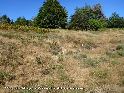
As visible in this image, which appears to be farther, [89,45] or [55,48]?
[89,45]

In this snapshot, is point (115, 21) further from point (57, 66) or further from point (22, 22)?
point (57, 66)

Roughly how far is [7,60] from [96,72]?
5.98m

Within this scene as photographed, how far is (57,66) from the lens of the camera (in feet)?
65.8

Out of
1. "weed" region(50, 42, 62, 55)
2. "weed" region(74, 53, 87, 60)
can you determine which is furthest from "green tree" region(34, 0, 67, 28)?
"weed" region(74, 53, 87, 60)

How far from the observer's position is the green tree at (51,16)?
50938 millimetres

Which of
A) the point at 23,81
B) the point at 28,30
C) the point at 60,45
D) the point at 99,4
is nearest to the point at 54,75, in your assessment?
the point at 23,81

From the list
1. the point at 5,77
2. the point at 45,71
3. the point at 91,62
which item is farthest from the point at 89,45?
the point at 5,77

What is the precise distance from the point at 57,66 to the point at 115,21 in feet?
169

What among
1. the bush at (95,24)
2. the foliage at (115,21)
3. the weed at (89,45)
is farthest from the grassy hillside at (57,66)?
the foliage at (115,21)

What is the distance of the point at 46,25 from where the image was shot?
50938 mm

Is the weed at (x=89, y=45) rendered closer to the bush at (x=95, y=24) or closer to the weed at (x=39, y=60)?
the weed at (x=39, y=60)

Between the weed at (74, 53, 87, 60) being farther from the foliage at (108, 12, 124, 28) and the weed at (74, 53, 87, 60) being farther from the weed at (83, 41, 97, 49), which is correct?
the foliage at (108, 12, 124, 28)

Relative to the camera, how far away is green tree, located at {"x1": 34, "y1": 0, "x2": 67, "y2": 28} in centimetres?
5094

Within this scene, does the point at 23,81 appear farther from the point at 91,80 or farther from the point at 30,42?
the point at 30,42
